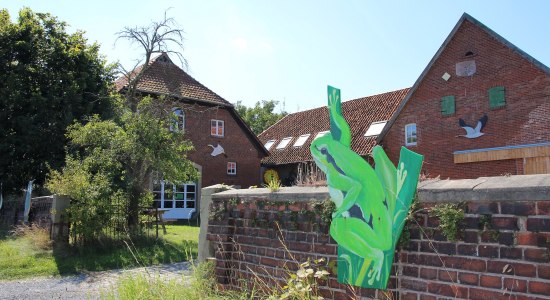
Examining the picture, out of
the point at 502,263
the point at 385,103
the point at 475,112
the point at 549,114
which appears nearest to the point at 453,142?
the point at 475,112

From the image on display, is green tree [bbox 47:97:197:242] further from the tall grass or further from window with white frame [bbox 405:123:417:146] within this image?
window with white frame [bbox 405:123:417:146]

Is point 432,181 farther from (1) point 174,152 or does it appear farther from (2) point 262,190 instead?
(1) point 174,152

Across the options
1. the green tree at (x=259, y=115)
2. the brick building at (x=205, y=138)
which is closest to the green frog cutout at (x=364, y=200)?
the brick building at (x=205, y=138)

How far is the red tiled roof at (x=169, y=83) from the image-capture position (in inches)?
936

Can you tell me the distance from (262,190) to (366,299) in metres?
1.76

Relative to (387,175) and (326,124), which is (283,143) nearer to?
(326,124)

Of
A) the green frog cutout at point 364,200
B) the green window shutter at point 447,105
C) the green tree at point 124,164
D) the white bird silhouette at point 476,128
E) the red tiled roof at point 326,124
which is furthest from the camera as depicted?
the red tiled roof at point 326,124

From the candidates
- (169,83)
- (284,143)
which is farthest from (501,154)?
(169,83)

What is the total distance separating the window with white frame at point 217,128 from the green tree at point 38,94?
280 inches

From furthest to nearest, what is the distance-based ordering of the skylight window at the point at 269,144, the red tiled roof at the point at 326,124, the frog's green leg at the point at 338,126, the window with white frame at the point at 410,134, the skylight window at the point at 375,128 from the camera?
the skylight window at the point at 269,144 < the red tiled roof at the point at 326,124 < the skylight window at the point at 375,128 < the window with white frame at the point at 410,134 < the frog's green leg at the point at 338,126

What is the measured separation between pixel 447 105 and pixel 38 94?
1669 cm

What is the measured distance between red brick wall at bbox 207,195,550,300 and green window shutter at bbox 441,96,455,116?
1580 centimetres

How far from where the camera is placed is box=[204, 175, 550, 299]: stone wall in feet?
9.66

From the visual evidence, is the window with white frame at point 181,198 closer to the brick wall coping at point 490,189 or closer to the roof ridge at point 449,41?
the roof ridge at point 449,41
